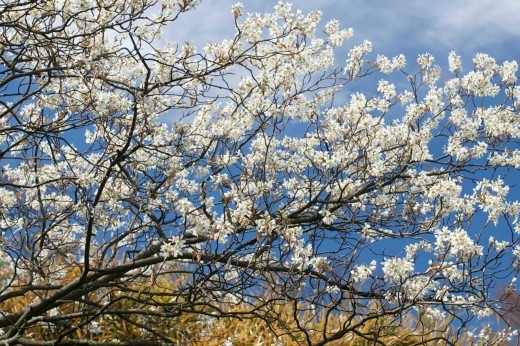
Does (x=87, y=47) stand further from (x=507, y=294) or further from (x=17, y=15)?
(x=507, y=294)

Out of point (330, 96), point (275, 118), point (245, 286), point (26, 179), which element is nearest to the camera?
point (245, 286)

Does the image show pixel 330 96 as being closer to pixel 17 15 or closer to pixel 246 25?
pixel 246 25

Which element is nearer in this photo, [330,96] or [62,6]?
[62,6]

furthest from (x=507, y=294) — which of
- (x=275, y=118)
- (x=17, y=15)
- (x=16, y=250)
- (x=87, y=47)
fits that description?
(x=17, y=15)

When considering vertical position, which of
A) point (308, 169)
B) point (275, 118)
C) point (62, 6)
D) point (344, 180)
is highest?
point (62, 6)

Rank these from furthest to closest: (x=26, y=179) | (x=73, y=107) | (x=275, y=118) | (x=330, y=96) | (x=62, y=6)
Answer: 1. (x=26, y=179)
2. (x=330, y=96)
3. (x=275, y=118)
4. (x=73, y=107)
5. (x=62, y=6)

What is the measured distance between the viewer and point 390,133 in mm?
6613

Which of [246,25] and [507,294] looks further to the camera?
[246,25]

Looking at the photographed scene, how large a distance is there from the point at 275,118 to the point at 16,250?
2.85 metres

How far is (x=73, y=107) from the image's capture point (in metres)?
6.26

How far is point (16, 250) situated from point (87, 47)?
2.18 metres

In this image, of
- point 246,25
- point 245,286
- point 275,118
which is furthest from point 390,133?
point 245,286

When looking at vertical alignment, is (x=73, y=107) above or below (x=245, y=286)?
above

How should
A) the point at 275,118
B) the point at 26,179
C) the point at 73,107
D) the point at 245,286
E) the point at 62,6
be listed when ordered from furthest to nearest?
1. the point at 26,179
2. the point at 275,118
3. the point at 73,107
4. the point at 62,6
5. the point at 245,286
